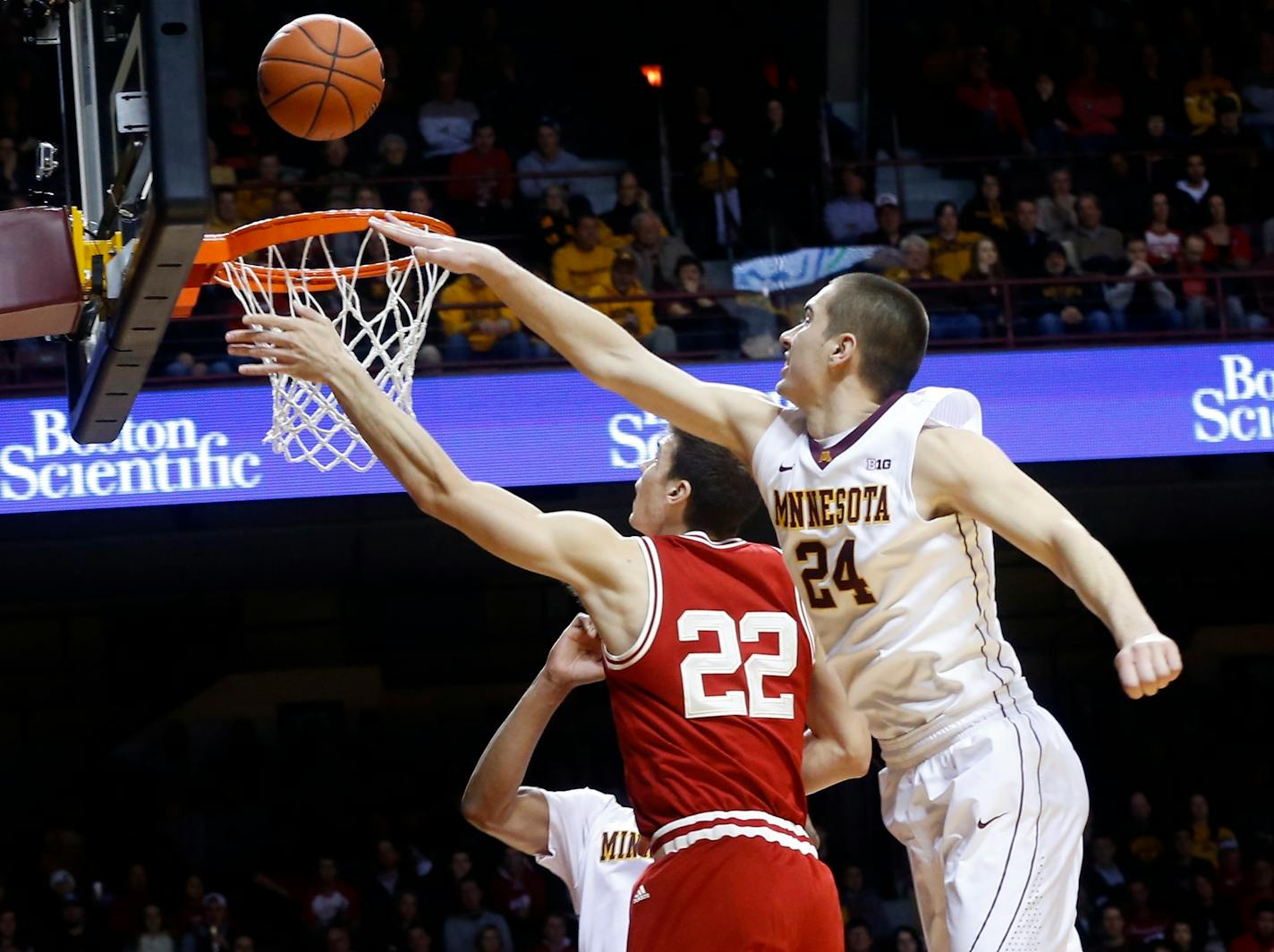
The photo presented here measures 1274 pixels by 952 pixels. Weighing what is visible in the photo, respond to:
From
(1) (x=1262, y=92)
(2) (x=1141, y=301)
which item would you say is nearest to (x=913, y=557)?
(2) (x=1141, y=301)

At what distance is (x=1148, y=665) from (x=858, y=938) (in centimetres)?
790

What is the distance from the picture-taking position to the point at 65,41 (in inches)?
186

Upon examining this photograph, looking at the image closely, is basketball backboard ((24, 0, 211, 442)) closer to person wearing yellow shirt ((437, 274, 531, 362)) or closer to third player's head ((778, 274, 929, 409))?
third player's head ((778, 274, 929, 409))

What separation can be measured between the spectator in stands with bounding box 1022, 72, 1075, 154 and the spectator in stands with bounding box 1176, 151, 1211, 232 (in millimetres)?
1072

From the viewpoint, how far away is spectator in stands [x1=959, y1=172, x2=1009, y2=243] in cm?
1188

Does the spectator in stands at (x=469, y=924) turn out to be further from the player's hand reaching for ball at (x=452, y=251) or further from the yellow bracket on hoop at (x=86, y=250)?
the player's hand reaching for ball at (x=452, y=251)

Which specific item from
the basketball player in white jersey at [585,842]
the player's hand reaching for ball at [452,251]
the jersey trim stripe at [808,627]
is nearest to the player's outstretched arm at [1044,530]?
the jersey trim stripe at [808,627]

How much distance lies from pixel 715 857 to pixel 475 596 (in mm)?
12270

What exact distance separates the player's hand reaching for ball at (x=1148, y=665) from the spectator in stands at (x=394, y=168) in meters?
8.74

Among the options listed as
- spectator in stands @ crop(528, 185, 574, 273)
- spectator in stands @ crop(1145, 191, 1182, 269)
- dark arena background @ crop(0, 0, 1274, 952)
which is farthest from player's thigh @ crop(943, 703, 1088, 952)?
spectator in stands @ crop(1145, 191, 1182, 269)

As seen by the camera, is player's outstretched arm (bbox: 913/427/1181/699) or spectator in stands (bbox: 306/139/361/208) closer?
player's outstretched arm (bbox: 913/427/1181/699)

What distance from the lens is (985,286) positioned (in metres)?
10.9

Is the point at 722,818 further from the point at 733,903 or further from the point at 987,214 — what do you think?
the point at 987,214

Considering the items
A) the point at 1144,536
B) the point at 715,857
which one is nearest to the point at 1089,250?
the point at 1144,536
